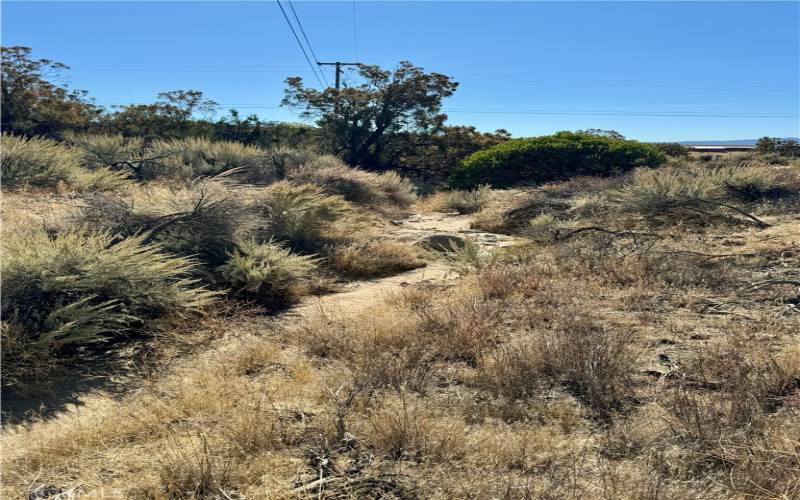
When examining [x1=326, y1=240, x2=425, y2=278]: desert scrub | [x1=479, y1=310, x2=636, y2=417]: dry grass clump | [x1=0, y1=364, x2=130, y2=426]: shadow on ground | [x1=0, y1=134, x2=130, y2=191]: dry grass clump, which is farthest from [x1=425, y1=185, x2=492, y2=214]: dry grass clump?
[x1=0, y1=364, x2=130, y2=426]: shadow on ground

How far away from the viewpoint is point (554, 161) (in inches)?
763

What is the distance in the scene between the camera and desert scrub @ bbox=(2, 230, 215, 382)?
4.49 meters

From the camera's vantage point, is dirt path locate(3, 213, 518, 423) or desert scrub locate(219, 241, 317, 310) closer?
dirt path locate(3, 213, 518, 423)

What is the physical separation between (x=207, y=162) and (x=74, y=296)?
11.5 metres

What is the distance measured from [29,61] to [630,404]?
83.3ft

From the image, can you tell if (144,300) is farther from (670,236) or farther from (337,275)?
(670,236)

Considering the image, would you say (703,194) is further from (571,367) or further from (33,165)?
(33,165)

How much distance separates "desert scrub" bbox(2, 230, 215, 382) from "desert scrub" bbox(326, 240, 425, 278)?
3.06 meters

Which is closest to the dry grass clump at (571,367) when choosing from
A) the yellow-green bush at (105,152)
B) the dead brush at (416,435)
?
the dead brush at (416,435)

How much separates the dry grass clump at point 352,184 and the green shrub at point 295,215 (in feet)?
10.1

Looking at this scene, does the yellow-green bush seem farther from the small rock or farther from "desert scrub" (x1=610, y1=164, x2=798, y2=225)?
"desert scrub" (x1=610, y1=164, x2=798, y2=225)

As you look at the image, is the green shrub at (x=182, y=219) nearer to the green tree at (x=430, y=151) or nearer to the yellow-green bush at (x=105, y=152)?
the yellow-green bush at (x=105, y=152)

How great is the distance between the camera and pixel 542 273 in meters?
7.08

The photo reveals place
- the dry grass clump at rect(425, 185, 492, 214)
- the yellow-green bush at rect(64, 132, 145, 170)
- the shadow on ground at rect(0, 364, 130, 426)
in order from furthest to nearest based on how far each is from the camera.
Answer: the dry grass clump at rect(425, 185, 492, 214), the yellow-green bush at rect(64, 132, 145, 170), the shadow on ground at rect(0, 364, 130, 426)
